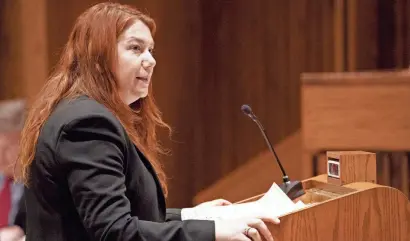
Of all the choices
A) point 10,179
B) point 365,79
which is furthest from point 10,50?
point 365,79

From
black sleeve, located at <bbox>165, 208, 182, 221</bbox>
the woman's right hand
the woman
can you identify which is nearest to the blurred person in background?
black sleeve, located at <bbox>165, 208, 182, 221</bbox>

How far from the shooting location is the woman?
1.24 metres

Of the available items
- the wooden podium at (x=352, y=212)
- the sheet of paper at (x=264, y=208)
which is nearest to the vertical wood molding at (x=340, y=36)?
the wooden podium at (x=352, y=212)

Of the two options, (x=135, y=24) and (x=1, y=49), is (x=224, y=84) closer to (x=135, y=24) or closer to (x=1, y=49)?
(x=1, y=49)

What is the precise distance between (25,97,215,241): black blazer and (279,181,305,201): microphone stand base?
0.34 meters

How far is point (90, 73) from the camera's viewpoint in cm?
144

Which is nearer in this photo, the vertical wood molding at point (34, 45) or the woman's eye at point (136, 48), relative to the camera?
the woman's eye at point (136, 48)

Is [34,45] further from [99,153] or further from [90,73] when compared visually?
[99,153]

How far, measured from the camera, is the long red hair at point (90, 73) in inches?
56.1

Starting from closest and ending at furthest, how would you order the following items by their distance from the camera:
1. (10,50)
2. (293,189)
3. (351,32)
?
(293,189), (10,50), (351,32)

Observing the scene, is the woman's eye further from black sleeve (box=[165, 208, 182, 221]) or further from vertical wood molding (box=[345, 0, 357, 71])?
vertical wood molding (box=[345, 0, 357, 71])

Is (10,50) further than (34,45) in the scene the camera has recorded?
Yes

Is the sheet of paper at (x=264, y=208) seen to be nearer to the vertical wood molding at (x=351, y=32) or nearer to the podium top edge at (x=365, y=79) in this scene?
the podium top edge at (x=365, y=79)

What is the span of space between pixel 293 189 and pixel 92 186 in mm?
564
